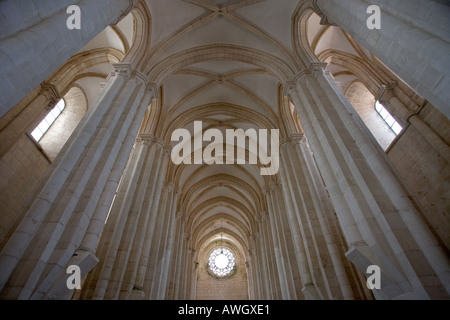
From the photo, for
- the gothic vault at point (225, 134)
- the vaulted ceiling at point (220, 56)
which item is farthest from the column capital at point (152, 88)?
the vaulted ceiling at point (220, 56)

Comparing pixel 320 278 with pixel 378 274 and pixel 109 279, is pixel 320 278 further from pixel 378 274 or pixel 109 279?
pixel 109 279

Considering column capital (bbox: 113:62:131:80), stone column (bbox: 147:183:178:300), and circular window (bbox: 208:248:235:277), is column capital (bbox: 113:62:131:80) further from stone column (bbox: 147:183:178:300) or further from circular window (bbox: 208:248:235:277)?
circular window (bbox: 208:248:235:277)

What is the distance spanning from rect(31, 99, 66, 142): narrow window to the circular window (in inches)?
955

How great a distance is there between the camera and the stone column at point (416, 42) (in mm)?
3359

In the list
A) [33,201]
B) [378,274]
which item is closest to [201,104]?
[33,201]

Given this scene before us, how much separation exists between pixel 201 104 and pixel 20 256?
1135 centimetres

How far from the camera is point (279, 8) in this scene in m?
9.16

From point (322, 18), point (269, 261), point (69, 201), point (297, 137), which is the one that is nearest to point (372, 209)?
point (322, 18)

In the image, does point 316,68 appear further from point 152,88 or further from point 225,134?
point 225,134

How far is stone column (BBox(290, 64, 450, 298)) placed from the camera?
377 centimetres

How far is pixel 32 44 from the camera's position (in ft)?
11.3

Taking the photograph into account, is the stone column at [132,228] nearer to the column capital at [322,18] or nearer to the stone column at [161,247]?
the stone column at [161,247]

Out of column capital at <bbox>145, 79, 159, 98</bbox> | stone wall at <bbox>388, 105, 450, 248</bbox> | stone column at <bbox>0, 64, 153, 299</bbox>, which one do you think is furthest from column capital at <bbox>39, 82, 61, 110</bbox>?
stone wall at <bbox>388, 105, 450, 248</bbox>

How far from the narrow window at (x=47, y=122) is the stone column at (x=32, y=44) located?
24.8ft
